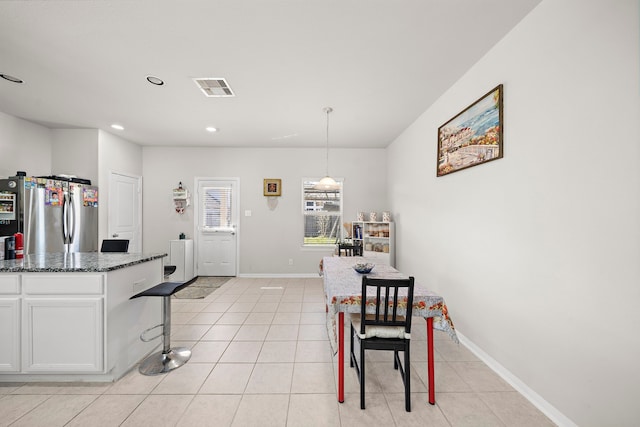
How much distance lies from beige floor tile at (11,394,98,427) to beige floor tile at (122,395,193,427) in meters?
0.41

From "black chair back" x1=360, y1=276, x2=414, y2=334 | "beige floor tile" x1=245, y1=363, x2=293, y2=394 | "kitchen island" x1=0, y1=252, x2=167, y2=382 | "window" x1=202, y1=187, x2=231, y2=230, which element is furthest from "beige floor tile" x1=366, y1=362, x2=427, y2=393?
"window" x1=202, y1=187, x2=231, y2=230

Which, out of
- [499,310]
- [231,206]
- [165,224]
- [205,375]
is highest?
[231,206]

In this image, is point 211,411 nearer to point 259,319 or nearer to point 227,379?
point 227,379

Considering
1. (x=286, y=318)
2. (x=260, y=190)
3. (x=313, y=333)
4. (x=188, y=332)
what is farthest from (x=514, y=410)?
(x=260, y=190)

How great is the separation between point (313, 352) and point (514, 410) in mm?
1596

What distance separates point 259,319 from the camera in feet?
11.0

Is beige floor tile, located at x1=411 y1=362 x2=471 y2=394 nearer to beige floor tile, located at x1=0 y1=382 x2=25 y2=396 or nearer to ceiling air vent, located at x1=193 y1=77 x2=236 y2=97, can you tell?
beige floor tile, located at x1=0 y1=382 x2=25 y2=396

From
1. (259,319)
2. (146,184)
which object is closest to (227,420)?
(259,319)

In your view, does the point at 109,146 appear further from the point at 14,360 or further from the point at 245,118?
the point at 14,360

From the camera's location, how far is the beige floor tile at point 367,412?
1691mm

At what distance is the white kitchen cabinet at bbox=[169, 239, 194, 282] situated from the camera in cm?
513

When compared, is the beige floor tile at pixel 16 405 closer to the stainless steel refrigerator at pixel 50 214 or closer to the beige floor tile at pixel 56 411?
the beige floor tile at pixel 56 411

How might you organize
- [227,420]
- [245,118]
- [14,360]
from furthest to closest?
1. [245,118]
2. [14,360]
3. [227,420]

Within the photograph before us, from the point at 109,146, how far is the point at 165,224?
1733mm
